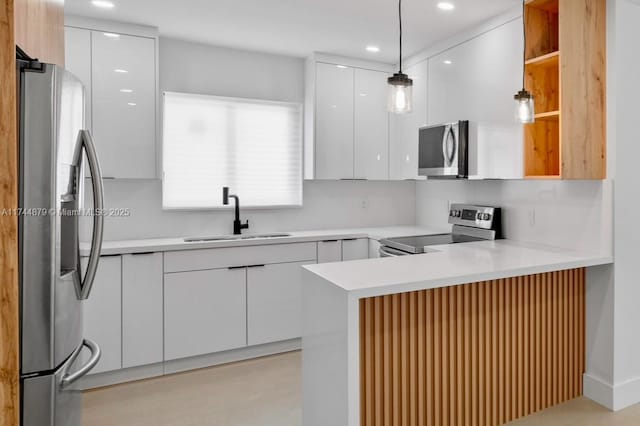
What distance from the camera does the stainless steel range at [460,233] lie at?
320 centimetres

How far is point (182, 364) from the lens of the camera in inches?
121

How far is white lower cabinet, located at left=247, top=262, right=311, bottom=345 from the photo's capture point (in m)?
3.29

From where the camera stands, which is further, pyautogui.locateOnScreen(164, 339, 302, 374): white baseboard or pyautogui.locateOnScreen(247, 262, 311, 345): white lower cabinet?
pyautogui.locateOnScreen(247, 262, 311, 345): white lower cabinet

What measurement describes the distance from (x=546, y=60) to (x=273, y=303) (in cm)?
256

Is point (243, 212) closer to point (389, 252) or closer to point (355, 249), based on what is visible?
point (355, 249)

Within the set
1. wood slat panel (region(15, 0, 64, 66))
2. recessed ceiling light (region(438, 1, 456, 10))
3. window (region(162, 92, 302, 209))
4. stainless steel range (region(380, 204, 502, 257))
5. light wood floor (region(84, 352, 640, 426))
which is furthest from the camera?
A: window (region(162, 92, 302, 209))

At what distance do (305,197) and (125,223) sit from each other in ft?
5.27

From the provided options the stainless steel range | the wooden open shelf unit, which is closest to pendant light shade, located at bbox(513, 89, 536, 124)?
the wooden open shelf unit

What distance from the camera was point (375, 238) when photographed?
3.67 m

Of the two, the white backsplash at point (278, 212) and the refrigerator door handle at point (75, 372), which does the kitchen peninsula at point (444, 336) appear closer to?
the refrigerator door handle at point (75, 372)

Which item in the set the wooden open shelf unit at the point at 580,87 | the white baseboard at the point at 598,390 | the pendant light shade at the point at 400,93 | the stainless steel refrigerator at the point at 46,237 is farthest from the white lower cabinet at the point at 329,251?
the stainless steel refrigerator at the point at 46,237

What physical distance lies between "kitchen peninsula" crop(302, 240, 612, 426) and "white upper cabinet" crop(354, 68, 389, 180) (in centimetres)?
149

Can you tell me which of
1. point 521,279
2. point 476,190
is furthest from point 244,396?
point 476,190

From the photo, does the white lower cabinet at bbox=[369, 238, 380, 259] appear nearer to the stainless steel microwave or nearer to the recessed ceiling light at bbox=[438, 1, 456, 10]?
the stainless steel microwave
